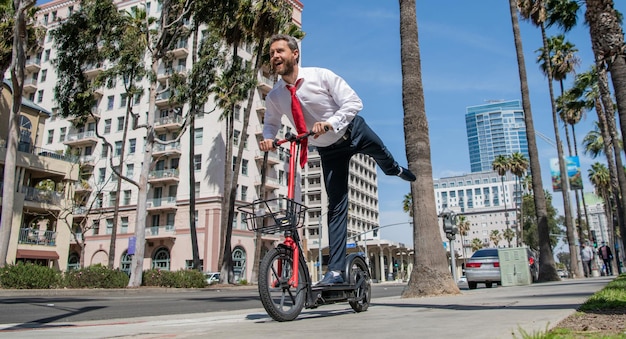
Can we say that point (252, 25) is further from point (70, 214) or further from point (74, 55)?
point (70, 214)

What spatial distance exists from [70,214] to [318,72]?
113 feet

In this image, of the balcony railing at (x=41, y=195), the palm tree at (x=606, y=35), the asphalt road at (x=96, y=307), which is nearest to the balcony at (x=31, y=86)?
the balcony railing at (x=41, y=195)

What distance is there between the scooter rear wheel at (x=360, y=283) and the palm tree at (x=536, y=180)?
16.1m

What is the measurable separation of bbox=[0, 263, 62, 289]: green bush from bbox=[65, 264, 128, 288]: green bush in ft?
3.43

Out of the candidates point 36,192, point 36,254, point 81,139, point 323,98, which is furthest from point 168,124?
point 323,98

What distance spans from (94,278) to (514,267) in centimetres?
1621

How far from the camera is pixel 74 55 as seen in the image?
21.5 metres

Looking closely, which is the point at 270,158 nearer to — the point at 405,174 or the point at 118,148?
the point at 118,148

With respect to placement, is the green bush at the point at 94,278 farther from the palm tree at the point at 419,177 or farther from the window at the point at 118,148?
the window at the point at 118,148

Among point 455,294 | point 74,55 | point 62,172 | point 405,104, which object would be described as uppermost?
point 74,55

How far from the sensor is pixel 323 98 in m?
4.10

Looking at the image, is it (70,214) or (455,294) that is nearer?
(455,294)

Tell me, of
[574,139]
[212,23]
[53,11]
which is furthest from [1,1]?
[53,11]

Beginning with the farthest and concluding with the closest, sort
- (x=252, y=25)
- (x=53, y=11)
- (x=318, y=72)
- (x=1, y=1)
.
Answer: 1. (x=53, y=11)
2. (x=252, y=25)
3. (x=1, y=1)
4. (x=318, y=72)
